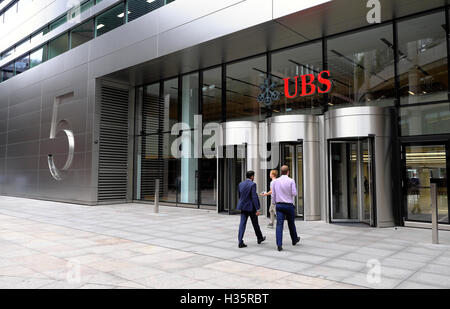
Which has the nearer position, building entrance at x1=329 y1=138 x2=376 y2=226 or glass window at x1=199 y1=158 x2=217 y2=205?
building entrance at x1=329 y1=138 x2=376 y2=226

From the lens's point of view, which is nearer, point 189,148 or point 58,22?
point 189,148

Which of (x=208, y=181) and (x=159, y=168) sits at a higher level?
(x=159, y=168)

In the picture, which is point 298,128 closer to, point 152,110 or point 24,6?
point 152,110

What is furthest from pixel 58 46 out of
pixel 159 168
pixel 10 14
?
pixel 159 168

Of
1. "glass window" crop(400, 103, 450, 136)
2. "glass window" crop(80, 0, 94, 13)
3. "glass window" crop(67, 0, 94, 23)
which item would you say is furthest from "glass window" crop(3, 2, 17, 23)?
"glass window" crop(400, 103, 450, 136)

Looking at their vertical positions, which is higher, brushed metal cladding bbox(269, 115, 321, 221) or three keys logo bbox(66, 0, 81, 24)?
three keys logo bbox(66, 0, 81, 24)

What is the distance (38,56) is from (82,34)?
545 centimetres

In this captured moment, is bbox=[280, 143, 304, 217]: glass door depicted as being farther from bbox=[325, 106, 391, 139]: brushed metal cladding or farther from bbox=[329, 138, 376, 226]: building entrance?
bbox=[325, 106, 391, 139]: brushed metal cladding

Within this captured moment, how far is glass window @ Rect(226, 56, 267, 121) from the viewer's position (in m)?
13.5

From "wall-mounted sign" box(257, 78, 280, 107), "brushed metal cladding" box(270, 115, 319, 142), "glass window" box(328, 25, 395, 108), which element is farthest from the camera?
"wall-mounted sign" box(257, 78, 280, 107)

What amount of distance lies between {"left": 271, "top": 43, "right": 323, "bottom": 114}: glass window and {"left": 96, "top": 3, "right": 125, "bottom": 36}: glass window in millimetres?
7952

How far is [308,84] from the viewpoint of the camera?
11969mm
